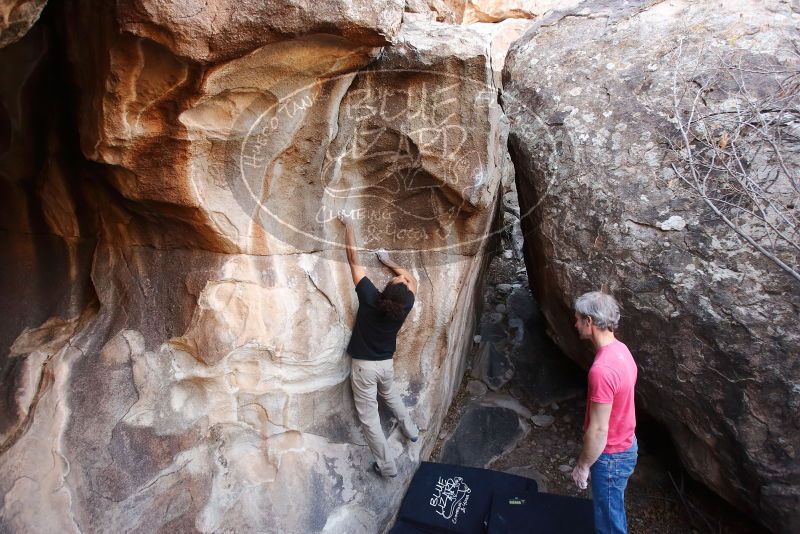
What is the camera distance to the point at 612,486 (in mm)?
2293

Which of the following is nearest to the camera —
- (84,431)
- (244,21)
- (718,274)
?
(244,21)

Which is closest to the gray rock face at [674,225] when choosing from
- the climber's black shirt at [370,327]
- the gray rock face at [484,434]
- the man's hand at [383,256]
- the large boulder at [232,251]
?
the large boulder at [232,251]

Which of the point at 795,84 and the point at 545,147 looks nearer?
the point at 795,84

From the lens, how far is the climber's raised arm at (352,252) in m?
2.84

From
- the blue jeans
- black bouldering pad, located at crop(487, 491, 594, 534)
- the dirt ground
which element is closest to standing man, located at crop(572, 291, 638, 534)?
the blue jeans

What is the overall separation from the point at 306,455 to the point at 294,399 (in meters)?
0.30

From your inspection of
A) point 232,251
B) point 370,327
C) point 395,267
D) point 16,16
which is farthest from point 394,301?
point 16,16

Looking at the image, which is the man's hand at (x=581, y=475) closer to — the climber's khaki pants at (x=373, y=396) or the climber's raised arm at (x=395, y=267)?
the climber's khaki pants at (x=373, y=396)

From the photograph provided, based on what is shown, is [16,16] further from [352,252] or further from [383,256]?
[383,256]

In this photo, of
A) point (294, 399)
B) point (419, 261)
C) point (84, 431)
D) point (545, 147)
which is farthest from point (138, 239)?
point (545, 147)

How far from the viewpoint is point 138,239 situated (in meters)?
2.57

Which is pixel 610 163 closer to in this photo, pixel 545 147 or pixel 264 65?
pixel 545 147

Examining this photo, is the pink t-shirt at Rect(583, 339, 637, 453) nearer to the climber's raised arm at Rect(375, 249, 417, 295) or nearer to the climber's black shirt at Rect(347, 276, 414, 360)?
the climber's black shirt at Rect(347, 276, 414, 360)

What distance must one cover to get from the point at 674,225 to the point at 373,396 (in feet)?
5.64
